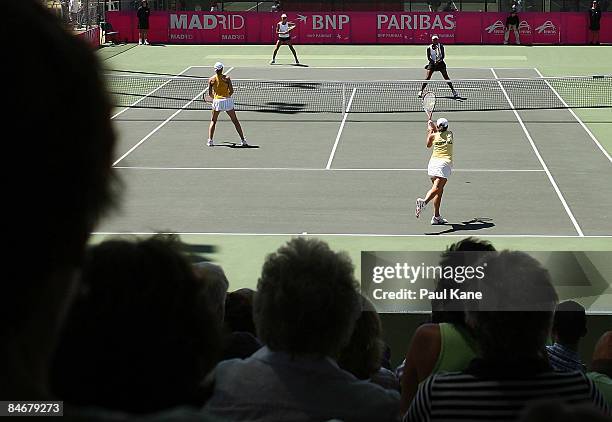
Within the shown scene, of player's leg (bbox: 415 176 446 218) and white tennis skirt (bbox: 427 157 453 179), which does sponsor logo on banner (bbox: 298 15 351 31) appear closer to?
player's leg (bbox: 415 176 446 218)

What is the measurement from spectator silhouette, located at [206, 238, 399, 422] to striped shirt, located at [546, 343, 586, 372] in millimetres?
2942

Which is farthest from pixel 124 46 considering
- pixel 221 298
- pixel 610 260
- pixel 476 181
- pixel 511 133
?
pixel 221 298

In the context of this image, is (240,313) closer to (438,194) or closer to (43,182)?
(43,182)

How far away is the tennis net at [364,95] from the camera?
105 ft

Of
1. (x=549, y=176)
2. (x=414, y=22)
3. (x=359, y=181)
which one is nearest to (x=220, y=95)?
(x=359, y=181)

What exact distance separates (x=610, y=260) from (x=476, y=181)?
6.46 m

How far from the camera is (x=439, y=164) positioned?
60.5ft

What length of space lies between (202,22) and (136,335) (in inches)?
1932

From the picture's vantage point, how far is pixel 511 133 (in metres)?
28.1

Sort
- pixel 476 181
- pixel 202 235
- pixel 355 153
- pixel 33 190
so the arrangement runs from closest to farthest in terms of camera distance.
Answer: pixel 33 190, pixel 202 235, pixel 476 181, pixel 355 153

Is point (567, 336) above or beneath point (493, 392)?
beneath

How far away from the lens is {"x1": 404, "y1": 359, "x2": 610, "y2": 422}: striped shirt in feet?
12.3

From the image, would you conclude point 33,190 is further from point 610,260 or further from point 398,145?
point 398,145

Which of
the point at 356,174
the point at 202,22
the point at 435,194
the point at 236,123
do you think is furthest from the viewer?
the point at 202,22
